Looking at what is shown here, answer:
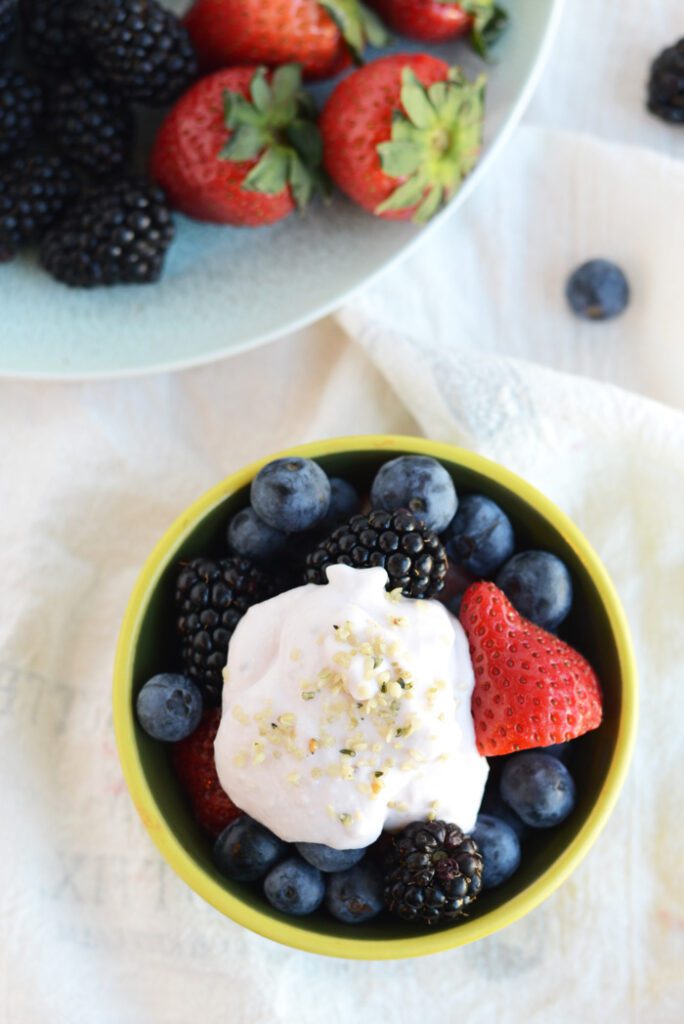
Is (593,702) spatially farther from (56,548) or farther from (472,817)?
(56,548)

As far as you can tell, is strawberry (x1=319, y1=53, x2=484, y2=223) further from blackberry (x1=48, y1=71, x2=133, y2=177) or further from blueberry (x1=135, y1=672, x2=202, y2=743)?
blueberry (x1=135, y1=672, x2=202, y2=743)

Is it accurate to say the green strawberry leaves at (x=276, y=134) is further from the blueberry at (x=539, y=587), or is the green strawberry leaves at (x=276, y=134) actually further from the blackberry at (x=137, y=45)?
the blueberry at (x=539, y=587)

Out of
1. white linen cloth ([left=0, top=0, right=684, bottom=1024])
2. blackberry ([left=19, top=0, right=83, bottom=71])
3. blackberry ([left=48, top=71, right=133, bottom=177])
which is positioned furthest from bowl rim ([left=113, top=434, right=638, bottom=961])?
blackberry ([left=19, top=0, right=83, bottom=71])

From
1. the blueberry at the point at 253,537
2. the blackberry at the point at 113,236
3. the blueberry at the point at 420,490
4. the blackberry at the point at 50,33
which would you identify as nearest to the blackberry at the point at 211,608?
the blueberry at the point at 253,537

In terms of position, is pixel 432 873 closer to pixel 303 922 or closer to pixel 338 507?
pixel 303 922

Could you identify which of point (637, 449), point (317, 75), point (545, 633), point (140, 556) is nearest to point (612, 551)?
point (637, 449)
